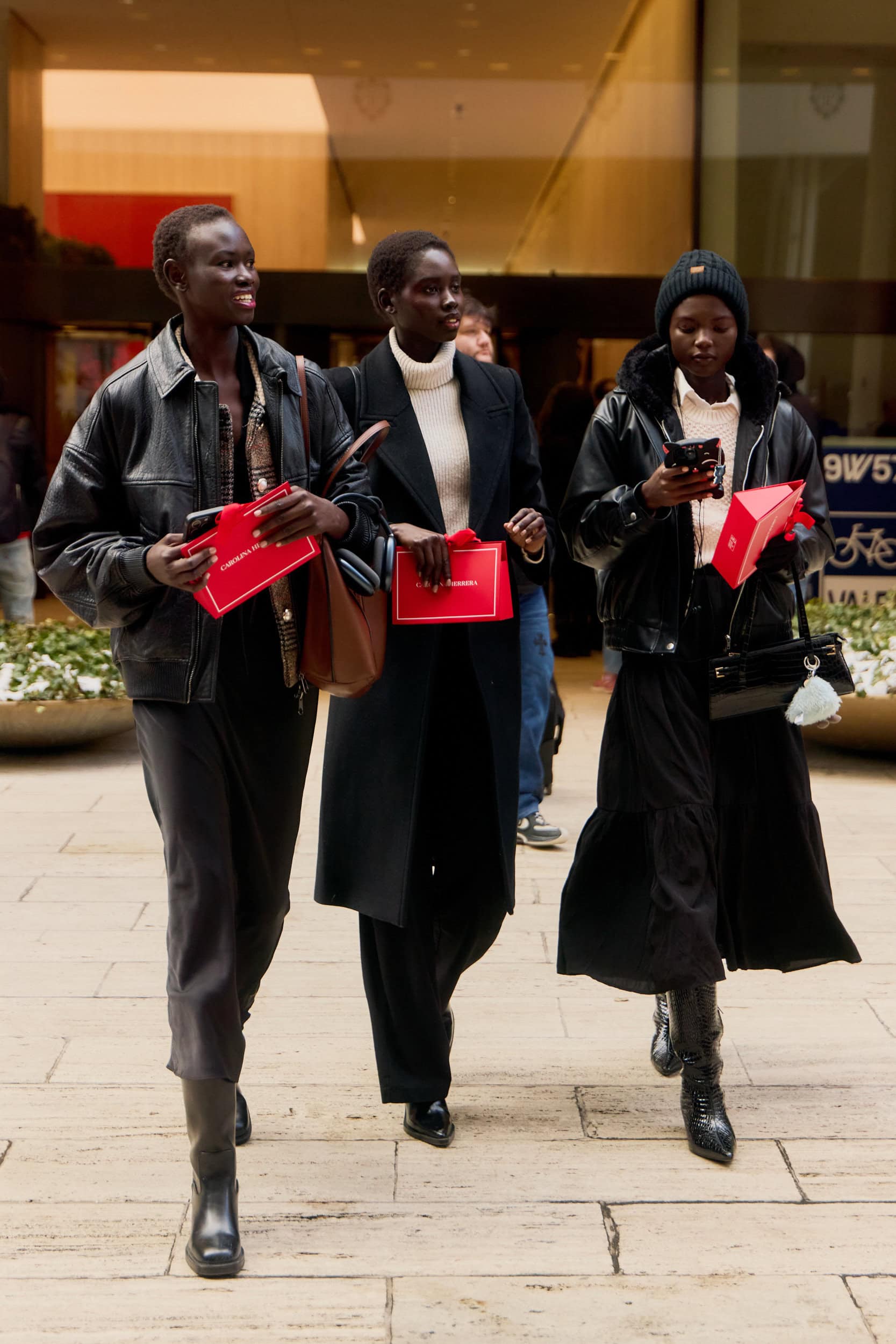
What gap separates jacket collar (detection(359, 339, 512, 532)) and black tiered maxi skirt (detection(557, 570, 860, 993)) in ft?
1.73

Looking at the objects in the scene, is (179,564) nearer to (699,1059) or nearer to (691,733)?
(691,733)

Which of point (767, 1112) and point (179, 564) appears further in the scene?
point (767, 1112)

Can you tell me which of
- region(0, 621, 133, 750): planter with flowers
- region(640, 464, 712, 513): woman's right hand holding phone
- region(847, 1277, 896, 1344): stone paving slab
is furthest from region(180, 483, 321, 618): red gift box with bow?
region(0, 621, 133, 750): planter with flowers

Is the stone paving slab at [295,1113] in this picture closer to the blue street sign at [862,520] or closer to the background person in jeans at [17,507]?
the background person in jeans at [17,507]

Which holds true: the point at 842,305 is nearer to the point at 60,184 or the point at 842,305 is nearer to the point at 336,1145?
the point at 60,184

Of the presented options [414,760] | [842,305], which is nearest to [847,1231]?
[414,760]

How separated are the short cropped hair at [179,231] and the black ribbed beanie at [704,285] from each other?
101 centimetres

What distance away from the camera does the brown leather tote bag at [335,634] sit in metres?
2.96

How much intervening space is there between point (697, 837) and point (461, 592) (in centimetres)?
77

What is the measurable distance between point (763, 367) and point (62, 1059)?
240 cm

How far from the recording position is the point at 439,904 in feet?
11.8

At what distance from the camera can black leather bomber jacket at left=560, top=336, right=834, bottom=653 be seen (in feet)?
11.2

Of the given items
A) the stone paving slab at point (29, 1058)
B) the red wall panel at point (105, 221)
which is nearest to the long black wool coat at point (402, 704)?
the stone paving slab at point (29, 1058)

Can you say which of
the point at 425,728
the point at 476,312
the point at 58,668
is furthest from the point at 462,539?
the point at 58,668
